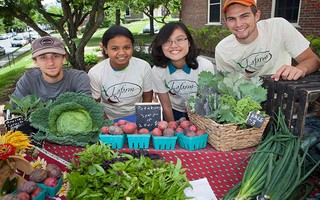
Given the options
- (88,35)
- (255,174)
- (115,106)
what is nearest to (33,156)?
(115,106)

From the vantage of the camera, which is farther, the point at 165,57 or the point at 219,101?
the point at 165,57

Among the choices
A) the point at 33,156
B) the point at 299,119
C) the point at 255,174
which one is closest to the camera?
the point at 255,174

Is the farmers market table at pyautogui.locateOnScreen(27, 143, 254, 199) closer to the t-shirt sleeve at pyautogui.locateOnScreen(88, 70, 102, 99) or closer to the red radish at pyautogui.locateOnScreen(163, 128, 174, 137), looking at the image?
the red radish at pyautogui.locateOnScreen(163, 128, 174, 137)

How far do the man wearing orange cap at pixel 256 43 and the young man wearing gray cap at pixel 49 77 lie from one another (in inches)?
57.4

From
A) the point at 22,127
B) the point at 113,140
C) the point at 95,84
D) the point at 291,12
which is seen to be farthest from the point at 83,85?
the point at 291,12

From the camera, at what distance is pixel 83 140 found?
77.9 inches

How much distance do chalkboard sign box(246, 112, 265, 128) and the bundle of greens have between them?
0.13ft

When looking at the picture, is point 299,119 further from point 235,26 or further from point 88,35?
point 88,35

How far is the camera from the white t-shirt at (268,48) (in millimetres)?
2578

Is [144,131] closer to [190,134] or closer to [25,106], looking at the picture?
[190,134]

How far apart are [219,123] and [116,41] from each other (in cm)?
129

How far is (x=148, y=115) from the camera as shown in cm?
205

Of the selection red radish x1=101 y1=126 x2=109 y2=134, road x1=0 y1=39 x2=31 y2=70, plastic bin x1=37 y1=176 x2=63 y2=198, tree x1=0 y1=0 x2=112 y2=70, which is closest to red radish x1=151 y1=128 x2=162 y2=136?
red radish x1=101 y1=126 x2=109 y2=134

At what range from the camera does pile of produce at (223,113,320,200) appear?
1.60 m
